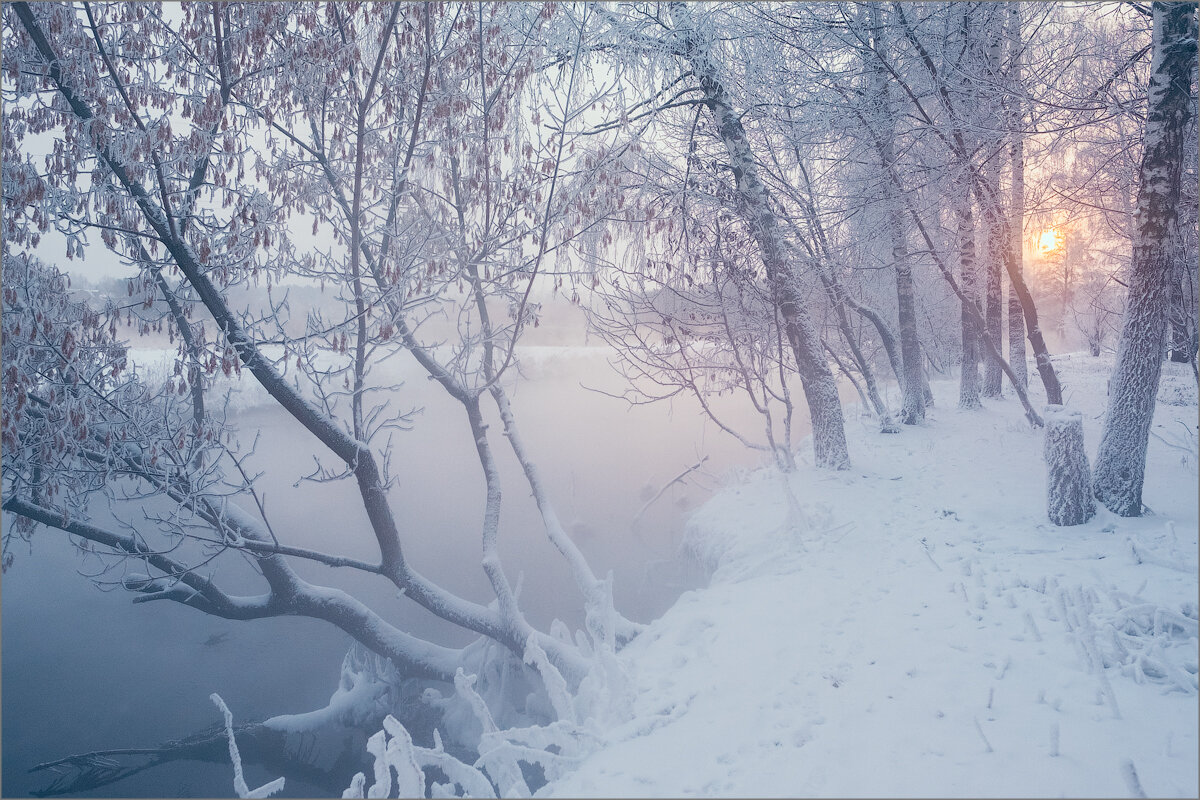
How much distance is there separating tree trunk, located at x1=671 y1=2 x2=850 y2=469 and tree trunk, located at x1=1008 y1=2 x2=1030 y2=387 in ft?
9.80

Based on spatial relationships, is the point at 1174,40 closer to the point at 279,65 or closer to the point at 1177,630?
the point at 1177,630

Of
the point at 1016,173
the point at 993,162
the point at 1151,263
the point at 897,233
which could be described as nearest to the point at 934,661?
the point at 1151,263

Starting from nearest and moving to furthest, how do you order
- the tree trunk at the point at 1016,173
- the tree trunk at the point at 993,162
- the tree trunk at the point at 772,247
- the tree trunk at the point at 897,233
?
the tree trunk at the point at 1016,173
the tree trunk at the point at 993,162
the tree trunk at the point at 772,247
the tree trunk at the point at 897,233

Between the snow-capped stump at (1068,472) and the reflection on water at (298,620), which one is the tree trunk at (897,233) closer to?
the reflection on water at (298,620)

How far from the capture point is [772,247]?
343 inches

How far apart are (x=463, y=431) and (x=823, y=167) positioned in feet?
67.1

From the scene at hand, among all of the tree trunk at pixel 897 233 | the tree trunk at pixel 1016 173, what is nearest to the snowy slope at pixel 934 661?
the tree trunk at pixel 1016 173

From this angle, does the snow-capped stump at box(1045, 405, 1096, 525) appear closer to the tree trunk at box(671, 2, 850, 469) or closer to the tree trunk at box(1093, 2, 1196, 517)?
the tree trunk at box(1093, 2, 1196, 517)

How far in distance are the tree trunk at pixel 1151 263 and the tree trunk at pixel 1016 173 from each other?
1.33 meters

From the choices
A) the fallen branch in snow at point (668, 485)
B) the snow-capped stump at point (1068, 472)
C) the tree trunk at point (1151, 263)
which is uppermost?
the tree trunk at point (1151, 263)

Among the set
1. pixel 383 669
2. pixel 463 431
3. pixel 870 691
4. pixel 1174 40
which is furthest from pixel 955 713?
pixel 463 431

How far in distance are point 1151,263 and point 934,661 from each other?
4467 millimetres

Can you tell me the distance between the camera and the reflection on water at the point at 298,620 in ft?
28.6

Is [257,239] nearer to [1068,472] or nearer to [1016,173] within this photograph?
[1068,472]
